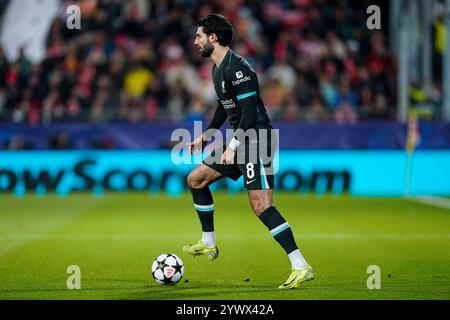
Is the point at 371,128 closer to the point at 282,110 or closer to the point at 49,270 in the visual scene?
the point at 282,110

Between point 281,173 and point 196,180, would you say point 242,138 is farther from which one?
point 281,173

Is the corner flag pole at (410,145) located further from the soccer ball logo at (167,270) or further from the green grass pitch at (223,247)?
the soccer ball logo at (167,270)

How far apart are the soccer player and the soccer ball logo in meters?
0.87

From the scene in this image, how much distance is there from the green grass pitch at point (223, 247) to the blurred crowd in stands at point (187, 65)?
2.81 metres

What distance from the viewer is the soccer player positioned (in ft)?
27.6

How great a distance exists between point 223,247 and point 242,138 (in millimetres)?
3137

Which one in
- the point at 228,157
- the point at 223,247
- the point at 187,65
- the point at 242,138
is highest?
the point at 187,65

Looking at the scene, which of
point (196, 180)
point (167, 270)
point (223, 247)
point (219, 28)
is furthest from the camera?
point (223, 247)

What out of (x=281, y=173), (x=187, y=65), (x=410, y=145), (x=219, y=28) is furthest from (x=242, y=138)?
(x=187, y=65)

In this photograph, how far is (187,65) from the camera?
2208 centimetres

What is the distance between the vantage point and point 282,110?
67.0ft

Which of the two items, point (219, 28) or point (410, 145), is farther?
point (410, 145)
